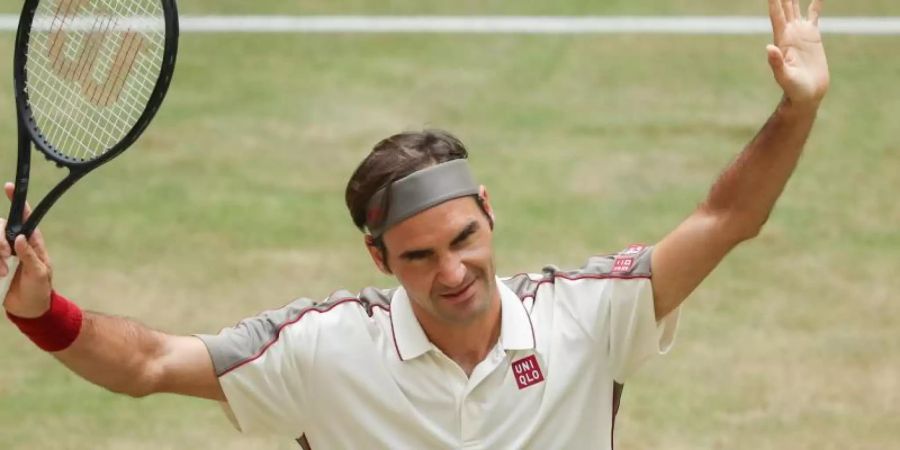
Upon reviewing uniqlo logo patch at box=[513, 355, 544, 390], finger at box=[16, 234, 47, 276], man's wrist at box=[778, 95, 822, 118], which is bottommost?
uniqlo logo patch at box=[513, 355, 544, 390]

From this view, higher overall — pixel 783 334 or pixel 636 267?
pixel 636 267

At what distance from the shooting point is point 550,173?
12359 millimetres

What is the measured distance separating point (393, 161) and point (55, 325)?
1.24 m

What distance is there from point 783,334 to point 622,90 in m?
3.67

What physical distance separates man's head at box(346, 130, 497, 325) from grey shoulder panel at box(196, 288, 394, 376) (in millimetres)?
206

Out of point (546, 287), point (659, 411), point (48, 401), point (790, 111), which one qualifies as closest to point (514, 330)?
point (546, 287)

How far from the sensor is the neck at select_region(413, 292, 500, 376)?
20.6 ft

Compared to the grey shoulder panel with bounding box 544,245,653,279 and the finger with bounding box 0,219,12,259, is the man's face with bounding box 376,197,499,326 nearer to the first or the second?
the grey shoulder panel with bounding box 544,245,653,279

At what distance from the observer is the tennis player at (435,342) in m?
6.08

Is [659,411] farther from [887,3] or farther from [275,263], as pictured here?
[887,3]

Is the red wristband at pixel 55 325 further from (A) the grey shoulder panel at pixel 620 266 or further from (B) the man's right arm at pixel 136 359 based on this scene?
(A) the grey shoulder panel at pixel 620 266

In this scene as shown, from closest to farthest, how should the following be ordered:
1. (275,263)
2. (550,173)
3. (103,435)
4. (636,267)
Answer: (636,267) → (103,435) → (275,263) → (550,173)

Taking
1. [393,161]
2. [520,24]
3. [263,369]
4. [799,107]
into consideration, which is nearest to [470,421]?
[263,369]

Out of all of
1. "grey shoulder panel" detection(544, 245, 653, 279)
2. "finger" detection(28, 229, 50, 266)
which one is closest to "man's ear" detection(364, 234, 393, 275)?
"grey shoulder panel" detection(544, 245, 653, 279)
